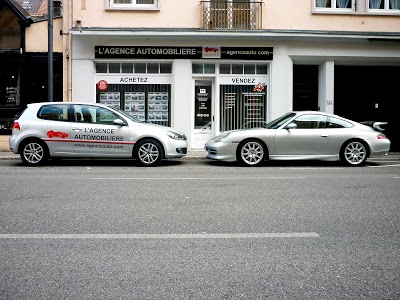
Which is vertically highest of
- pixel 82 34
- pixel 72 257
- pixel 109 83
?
pixel 82 34

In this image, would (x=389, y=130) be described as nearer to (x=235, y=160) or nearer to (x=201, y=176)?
(x=235, y=160)

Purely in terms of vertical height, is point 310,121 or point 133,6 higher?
point 133,6

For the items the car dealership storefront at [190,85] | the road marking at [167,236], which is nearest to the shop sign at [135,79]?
the car dealership storefront at [190,85]

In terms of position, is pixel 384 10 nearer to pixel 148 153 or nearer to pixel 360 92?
pixel 360 92

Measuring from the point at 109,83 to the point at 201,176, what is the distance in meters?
8.79

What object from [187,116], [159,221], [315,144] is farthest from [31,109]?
[159,221]

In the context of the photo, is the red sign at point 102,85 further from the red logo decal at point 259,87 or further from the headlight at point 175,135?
the headlight at point 175,135

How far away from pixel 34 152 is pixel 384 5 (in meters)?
13.4

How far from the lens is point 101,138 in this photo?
12.7 meters

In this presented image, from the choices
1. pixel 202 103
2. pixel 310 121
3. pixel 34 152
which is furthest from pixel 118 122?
pixel 202 103

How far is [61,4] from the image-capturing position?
18.0m

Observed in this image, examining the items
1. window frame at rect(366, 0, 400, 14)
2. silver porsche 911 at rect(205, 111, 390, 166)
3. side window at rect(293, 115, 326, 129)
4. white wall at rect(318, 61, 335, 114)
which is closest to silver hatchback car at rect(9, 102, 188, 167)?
silver porsche 911 at rect(205, 111, 390, 166)

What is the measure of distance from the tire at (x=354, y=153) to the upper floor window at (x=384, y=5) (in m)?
7.40

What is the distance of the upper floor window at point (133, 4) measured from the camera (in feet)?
58.0
